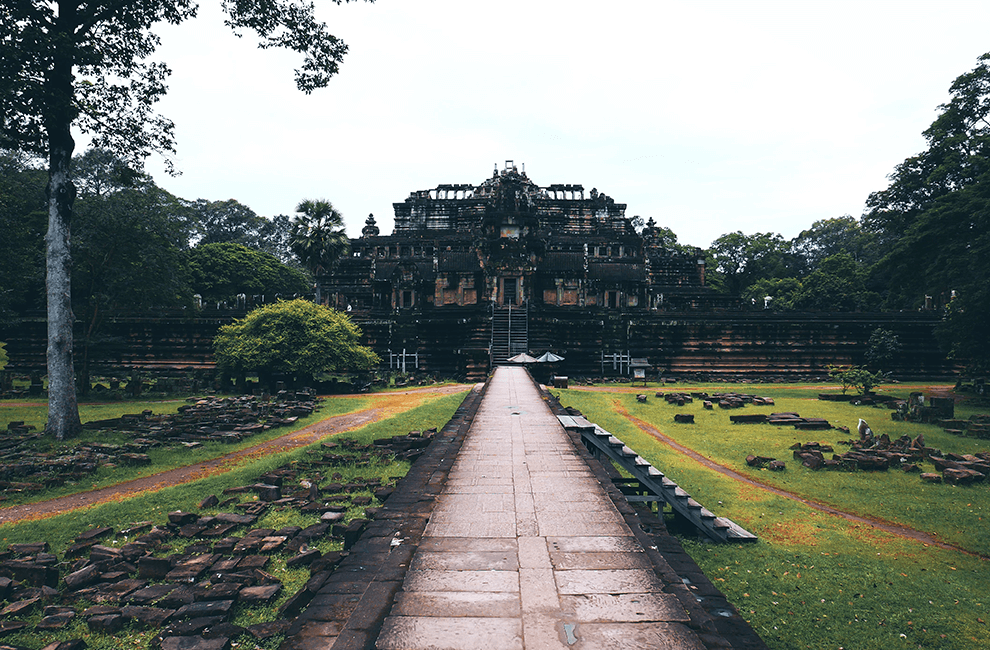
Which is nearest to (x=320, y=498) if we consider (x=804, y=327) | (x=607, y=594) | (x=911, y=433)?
(x=607, y=594)

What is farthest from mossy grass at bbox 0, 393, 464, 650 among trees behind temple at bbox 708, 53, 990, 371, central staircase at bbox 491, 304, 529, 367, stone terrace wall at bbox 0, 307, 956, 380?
trees behind temple at bbox 708, 53, 990, 371

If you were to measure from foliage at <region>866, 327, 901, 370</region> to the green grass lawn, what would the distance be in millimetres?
23190

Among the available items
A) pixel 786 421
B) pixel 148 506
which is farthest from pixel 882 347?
pixel 148 506

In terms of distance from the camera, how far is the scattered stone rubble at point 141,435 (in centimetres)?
1075

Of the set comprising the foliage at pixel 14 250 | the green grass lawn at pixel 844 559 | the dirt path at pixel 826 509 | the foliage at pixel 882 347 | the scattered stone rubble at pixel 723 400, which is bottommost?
the dirt path at pixel 826 509

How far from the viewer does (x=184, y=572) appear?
6.05 meters


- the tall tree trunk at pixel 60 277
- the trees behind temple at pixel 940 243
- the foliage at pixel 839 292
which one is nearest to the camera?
the tall tree trunk at pixel 60 277

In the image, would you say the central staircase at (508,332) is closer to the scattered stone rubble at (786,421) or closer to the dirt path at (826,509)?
the scattered stone rubble at (786,421)

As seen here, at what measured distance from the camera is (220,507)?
28.7ft

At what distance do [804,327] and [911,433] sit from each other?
2090 centimetres

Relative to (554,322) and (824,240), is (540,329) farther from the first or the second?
(824,240)

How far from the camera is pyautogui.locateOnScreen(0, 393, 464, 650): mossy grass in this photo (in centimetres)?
491

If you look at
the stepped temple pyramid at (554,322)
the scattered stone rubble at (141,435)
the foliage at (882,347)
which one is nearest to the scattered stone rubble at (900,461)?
the scattered stone rubble at (141,435)

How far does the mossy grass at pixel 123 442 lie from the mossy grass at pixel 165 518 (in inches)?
75.2
